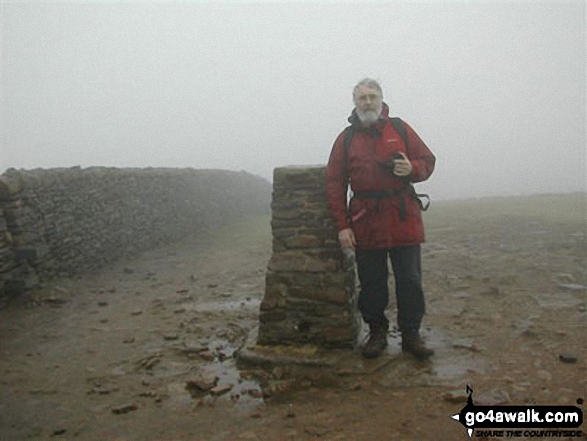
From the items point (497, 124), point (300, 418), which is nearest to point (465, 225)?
point (300, 418)

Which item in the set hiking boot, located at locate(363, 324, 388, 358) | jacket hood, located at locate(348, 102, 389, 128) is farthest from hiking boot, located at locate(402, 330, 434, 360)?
jacket hood, located at locate(348, 102, 389, 128)

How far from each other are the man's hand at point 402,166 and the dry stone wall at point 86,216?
6860 millimetres

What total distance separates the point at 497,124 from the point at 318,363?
77.2 m

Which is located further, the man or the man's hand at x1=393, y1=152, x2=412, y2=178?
the man

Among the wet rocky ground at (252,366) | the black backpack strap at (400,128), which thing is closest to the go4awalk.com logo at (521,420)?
the wet rocky ground at (252,366)

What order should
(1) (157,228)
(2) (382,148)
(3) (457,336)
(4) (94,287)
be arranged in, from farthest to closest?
1. (1) (157,228)
2. (4) (94,287)
3. (3) (457,336)
4. (2) (382,148)

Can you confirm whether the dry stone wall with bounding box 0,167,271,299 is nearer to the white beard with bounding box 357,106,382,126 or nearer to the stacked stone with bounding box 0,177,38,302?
the stacked stone with bounding box 0,177,38,302

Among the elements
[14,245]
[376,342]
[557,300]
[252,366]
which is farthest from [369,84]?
[14,245]

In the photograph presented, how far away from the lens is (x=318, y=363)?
536 centimetres

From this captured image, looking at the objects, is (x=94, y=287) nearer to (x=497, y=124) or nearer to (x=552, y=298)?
(x=552, y=298)

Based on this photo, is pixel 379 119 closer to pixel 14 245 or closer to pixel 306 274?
pixel 306 274

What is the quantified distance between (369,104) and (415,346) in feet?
8.01

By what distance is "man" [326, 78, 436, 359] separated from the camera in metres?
5.20

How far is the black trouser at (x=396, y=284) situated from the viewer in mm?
5332
